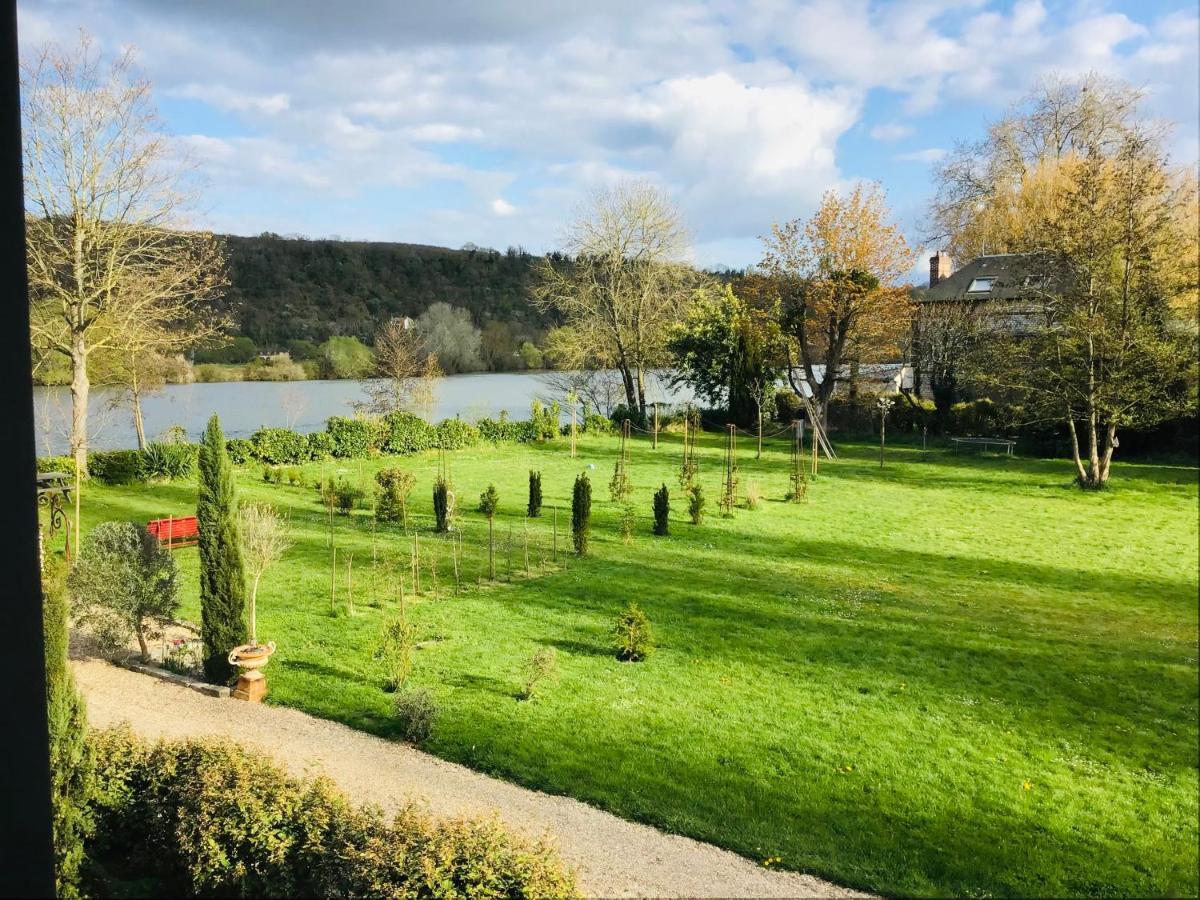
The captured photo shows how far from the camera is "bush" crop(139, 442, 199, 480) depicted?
8281 mm

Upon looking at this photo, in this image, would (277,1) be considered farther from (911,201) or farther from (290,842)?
(290,842)

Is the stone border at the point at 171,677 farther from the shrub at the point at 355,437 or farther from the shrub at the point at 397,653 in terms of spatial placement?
the shrub at the point at 355,437

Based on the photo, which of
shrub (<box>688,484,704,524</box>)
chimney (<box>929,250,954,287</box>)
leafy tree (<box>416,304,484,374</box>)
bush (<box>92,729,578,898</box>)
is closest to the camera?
chimney (<box>929,250,954,287</box>)

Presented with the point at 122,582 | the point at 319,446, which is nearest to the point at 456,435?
the point at 319,446

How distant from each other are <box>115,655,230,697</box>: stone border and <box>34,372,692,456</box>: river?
136cm

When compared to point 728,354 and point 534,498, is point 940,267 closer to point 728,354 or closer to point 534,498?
point 534,498

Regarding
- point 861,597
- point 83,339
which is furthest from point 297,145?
point 861,597

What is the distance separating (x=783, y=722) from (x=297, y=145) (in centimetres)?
369

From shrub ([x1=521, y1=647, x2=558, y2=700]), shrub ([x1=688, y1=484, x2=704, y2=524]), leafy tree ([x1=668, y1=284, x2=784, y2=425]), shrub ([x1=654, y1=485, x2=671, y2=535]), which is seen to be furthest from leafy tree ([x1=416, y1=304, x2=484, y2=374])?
leafy tree ([x1=668, y1=284, x2=784, y2=425])

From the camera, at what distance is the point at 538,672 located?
3.61 metres

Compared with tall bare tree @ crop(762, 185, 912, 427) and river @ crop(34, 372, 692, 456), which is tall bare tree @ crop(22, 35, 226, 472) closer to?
river @ crop(34, 372, 692, 456)

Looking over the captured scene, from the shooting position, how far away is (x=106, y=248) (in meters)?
6.28

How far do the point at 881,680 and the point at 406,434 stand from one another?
27.1ft

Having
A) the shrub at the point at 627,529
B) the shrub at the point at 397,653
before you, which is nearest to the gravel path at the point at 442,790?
the shrub at the point at 397,653
